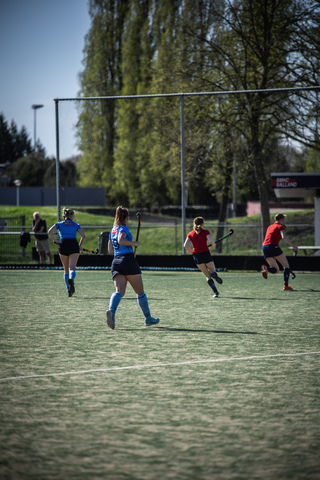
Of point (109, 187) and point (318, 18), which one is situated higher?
point (318, 18)

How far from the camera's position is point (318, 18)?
24828mm

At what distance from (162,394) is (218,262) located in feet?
48.6

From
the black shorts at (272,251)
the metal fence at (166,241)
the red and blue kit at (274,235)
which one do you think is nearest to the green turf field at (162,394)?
the black shorts at (272,251)

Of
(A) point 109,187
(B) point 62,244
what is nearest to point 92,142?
(A) point 109,187

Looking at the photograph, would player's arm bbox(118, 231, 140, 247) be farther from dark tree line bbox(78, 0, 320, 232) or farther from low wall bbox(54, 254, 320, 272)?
dark tree line bbox(78, 0, 320, 232)

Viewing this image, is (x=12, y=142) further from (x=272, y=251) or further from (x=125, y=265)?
(x=125, y=265)

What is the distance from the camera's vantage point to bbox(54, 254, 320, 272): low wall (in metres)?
19.9

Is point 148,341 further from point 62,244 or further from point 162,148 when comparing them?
point 162,148

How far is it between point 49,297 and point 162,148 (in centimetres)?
1445

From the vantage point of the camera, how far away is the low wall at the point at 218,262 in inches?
782

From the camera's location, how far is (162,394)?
6.00 metres

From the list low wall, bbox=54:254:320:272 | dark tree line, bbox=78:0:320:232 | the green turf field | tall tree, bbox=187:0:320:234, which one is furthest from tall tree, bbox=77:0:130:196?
the green turf field

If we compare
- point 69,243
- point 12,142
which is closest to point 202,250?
point 69,243

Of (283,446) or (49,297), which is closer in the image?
(283,446)
